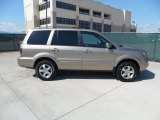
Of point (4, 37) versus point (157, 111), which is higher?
point (4, 37)

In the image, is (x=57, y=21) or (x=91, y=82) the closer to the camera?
(x=91, y=82)

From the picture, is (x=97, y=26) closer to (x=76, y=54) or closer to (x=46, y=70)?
(x=76, y=54)

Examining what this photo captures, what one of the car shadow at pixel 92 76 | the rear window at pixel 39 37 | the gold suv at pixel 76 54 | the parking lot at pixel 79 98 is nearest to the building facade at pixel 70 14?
the car shadow at pixel 92 76

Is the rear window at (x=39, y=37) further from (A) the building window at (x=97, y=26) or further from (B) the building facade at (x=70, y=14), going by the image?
(A) the building window at (x=97, y=26)

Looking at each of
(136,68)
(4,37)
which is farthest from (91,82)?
(4,37)

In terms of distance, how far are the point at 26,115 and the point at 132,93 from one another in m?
3.09

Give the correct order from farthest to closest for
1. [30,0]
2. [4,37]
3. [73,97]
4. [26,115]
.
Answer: [30,0] → [4,37] → [73,97] → [26,115]

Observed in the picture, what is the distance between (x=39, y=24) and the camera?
4238cm

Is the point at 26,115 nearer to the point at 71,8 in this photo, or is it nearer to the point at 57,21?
the point at 57,21

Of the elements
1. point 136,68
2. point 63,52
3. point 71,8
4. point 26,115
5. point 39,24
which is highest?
point 71,8

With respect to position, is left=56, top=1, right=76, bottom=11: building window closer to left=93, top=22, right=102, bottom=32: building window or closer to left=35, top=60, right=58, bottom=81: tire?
left=93, top=22, right=102, bottom=32: building window

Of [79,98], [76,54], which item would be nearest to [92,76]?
[76,54]

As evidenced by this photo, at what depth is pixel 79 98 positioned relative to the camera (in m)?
4.23

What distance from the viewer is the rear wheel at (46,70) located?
570cm
